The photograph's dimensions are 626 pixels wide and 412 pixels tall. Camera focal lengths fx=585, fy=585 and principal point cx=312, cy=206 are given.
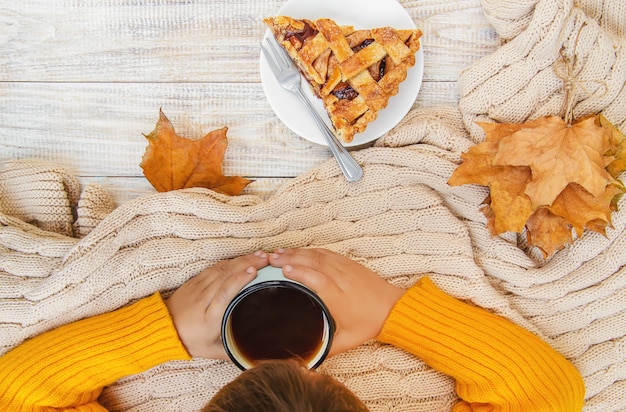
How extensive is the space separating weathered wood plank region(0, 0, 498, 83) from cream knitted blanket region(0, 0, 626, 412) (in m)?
0.15

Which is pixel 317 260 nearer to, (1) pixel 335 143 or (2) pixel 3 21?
(1) pixel 335 143

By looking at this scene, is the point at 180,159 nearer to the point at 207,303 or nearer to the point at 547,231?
the point at 207,303

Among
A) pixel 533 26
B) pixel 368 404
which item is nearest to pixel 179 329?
pixel 368 404

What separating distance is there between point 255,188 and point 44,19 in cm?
45

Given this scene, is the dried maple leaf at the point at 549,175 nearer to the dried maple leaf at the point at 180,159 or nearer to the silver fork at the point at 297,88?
the silver fork at the point at 297,88

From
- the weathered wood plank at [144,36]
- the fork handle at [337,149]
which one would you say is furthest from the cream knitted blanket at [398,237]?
the weathered wood plank at [144,36]

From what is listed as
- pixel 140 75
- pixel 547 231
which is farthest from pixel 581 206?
pixel 140 75

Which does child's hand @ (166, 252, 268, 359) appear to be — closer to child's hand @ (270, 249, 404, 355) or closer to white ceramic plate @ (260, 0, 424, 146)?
child's hand @ (270, 249, 404, 355)

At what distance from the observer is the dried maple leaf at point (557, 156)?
0.83 metres

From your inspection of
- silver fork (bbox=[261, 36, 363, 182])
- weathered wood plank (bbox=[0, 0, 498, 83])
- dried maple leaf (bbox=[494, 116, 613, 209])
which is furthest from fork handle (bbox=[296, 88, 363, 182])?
dried maple leaf (bbox=[494, 116, 613, 209])

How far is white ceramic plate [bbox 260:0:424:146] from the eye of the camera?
0.93m

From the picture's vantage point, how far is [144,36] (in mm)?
980

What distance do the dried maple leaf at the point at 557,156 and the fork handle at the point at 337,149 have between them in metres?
0.22

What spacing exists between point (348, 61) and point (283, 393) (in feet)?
1.67
